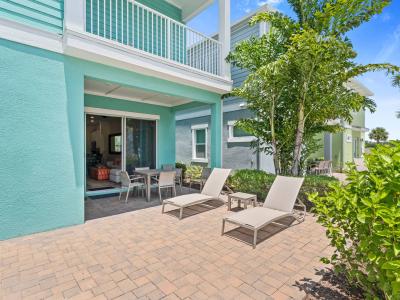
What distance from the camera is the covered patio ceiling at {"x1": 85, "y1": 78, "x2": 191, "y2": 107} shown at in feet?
24.6

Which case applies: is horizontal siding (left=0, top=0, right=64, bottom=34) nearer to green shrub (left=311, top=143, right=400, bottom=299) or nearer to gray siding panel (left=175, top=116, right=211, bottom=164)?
green shrub (left=311, top=143, right=400, bottom=299)

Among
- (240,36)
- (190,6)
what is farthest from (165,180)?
(240,36)

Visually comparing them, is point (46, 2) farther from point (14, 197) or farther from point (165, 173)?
point (165, 173)

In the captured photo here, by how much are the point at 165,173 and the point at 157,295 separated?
15.3ft

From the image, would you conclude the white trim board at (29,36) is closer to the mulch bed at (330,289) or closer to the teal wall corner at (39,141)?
the teal wall corner at (39,141)

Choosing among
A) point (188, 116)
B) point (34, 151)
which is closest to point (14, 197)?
point (34, 151)

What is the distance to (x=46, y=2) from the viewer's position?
480 centimetres

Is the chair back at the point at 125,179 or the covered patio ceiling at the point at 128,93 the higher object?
the covered patio ceiling at the point at 128,93

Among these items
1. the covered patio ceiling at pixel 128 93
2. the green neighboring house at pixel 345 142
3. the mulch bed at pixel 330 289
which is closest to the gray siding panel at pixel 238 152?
the covered patio ceiling at pixel 128 93

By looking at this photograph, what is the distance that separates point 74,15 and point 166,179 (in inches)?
200

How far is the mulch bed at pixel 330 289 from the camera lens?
108 inches

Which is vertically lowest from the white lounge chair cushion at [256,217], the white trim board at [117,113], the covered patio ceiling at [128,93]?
the white lounge chair cushion at [256,217]

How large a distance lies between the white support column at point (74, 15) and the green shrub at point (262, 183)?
643cm

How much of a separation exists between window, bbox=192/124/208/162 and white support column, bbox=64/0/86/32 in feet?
29.8
